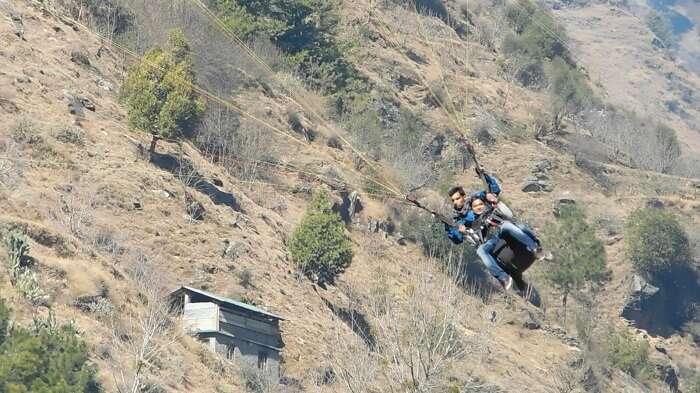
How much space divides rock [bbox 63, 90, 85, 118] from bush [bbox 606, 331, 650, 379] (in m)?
37.4

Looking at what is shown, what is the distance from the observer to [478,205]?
92.1ft

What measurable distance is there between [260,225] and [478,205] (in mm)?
42636

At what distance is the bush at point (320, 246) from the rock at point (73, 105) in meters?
13.3

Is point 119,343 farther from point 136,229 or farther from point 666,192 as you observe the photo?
point 666,192

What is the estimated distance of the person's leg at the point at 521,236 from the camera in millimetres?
27359

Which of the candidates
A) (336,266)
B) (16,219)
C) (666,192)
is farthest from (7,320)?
(666,192)

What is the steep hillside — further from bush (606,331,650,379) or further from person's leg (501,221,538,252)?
person's leg (501,221,538,252)

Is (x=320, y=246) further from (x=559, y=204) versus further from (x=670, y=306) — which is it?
(x=670, y=306)

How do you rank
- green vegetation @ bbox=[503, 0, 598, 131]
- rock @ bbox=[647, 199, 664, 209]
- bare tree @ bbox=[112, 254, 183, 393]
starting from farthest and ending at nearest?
green vegetation @ bbox=[503, 0, 598, 131], rock @ bbox=[647, 199, 664, 209], bare tree @ bbox=[112, 254, 183, 393]

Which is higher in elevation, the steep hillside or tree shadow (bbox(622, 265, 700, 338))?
the steep hillside

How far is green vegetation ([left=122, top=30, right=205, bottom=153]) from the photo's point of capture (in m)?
68.0

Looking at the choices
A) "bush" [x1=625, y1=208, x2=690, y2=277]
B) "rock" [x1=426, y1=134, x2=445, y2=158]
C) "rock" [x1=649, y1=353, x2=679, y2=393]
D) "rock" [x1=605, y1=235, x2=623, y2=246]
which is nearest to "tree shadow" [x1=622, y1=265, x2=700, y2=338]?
"bush" [x1=625, y1=208, x2=690, y2=277]

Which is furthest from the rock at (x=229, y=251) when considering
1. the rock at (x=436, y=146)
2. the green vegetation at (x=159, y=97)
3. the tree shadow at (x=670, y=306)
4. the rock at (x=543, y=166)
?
the rock at (x=543, y=166)

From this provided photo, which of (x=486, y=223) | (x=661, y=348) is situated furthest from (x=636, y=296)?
(x=486, y=223)
